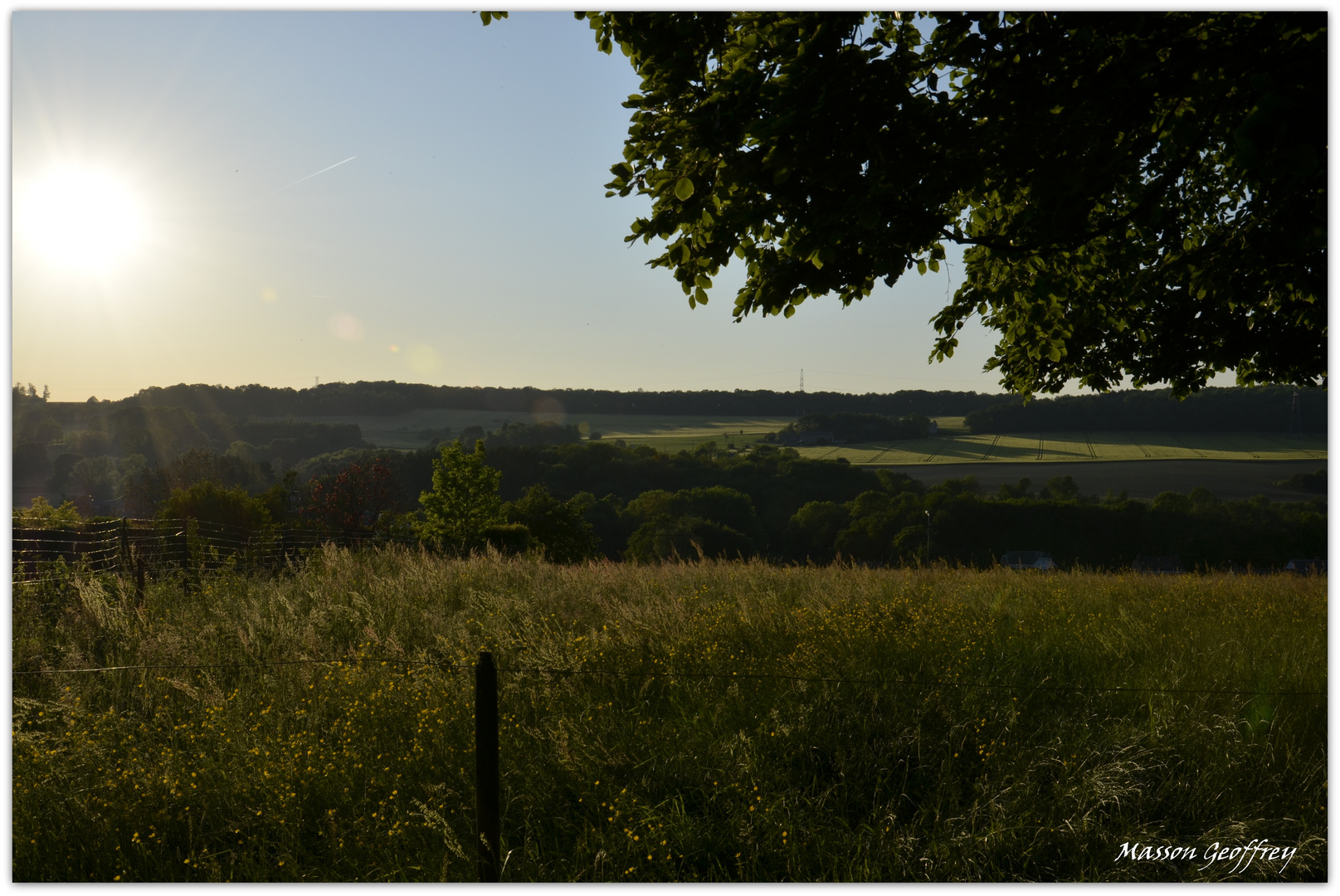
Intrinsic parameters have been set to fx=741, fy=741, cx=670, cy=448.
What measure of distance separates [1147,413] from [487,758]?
7853cm

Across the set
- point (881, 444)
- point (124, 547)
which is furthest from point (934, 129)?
point (881, 444)

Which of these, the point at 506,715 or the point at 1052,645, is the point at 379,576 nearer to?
the point at 506,715

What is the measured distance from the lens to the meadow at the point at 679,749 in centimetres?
358

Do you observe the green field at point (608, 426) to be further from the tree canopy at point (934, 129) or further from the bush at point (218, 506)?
the tree canopy at point (934, 129)

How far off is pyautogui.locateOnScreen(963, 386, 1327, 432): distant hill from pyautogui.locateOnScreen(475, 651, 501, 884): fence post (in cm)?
2033

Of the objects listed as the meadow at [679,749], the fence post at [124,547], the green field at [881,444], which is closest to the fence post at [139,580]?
the fence post at [124,547]

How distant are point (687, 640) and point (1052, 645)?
9.95ft

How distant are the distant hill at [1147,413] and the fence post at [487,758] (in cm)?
A: 2033

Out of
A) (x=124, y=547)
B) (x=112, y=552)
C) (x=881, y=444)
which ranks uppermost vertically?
(x=124, y=547)

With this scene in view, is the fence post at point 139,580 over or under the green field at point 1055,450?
over

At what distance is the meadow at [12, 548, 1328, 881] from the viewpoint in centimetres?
358

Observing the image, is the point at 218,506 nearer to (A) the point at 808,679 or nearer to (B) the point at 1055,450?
(A) the point at 808,679

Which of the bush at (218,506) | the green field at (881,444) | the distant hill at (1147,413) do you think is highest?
the distant hill at (1147,413)

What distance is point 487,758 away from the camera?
10.5 feet
